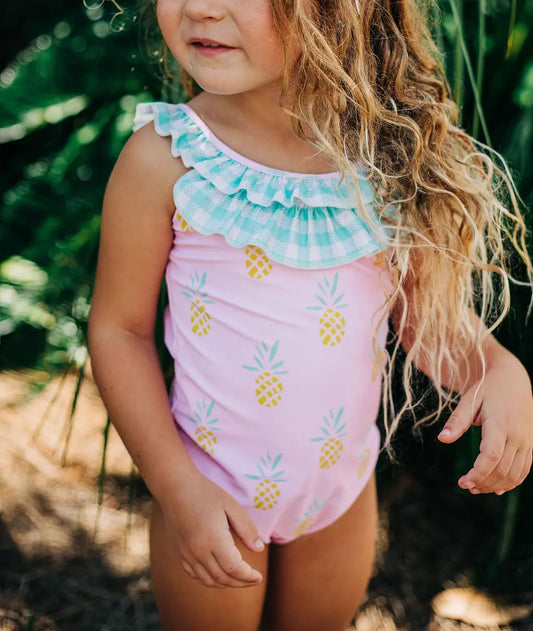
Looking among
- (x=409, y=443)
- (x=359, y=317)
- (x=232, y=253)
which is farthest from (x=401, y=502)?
(x=232, y=253)

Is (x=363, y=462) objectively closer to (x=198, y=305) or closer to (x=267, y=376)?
(x=267, y=376)

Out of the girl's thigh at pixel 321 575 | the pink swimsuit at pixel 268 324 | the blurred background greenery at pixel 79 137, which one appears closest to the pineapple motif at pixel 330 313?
the pink swimsuit at pixel 268 324

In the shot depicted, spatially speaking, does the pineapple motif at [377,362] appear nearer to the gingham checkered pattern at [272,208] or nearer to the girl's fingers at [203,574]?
the gingham checkered pattern at [272,208]

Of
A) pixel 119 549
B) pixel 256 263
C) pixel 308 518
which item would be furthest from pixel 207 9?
pixel 119 549

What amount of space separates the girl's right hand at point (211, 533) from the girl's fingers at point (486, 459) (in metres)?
0.26

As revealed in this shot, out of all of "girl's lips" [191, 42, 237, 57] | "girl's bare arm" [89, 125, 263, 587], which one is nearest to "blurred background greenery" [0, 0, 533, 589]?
"girl's bare arm" [89, 125, 263, 587]

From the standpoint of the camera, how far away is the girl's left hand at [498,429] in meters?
0.89

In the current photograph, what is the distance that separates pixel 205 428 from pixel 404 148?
451 millimetres

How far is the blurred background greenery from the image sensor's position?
1503mm

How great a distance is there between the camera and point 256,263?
0.96 metres

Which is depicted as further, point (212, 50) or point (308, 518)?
point (308, 518)

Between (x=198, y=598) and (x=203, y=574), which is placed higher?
(x=203, y=574)

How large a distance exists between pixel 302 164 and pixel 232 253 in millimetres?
146

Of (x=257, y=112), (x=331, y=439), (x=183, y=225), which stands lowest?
(x=331, y=439)
